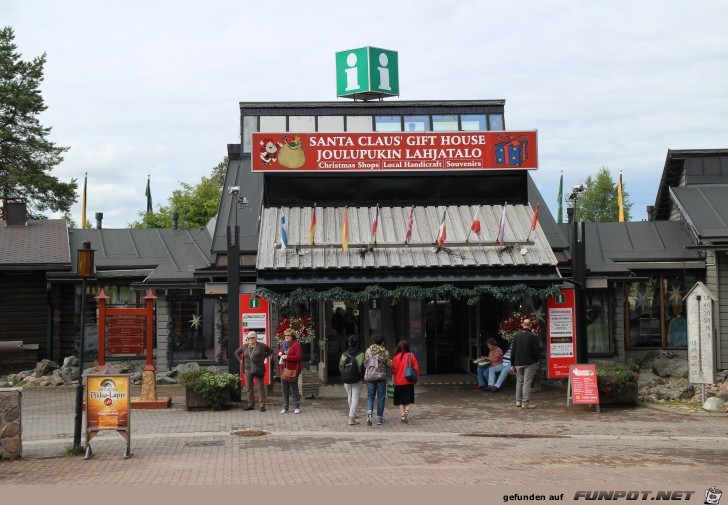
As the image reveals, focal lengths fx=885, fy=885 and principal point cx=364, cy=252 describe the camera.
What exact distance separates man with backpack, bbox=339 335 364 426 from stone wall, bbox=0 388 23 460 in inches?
222

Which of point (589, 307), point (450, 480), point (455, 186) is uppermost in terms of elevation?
point (455, 186)

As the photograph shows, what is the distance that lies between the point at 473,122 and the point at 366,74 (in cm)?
466

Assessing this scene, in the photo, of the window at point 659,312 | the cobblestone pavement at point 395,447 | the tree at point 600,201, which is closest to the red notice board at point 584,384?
the cobblestone pavement at point 395,447

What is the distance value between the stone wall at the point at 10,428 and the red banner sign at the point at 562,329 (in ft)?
39.2

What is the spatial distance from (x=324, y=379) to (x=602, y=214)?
50468mm

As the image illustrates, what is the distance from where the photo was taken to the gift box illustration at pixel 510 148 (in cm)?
2283

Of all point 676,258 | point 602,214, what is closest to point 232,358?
point 676,258

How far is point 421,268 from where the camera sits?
66.9 feet

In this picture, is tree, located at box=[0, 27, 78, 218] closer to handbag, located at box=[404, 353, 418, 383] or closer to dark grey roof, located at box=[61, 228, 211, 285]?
dark grey roof, located at box=[61, 228, 211, 285]

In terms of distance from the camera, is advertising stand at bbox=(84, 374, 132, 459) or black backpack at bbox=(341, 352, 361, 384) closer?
advertising stand at bbox=(84, 374, 132, 459)

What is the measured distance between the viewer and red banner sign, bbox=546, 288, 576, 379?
67.3 feet

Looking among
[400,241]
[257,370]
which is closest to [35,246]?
[257,370]

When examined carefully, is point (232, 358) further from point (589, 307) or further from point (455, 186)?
point (589, 307)

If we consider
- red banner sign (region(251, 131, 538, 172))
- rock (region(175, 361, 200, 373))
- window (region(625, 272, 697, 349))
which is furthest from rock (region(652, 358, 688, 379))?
rock (region(175, 361, 200, 373))
